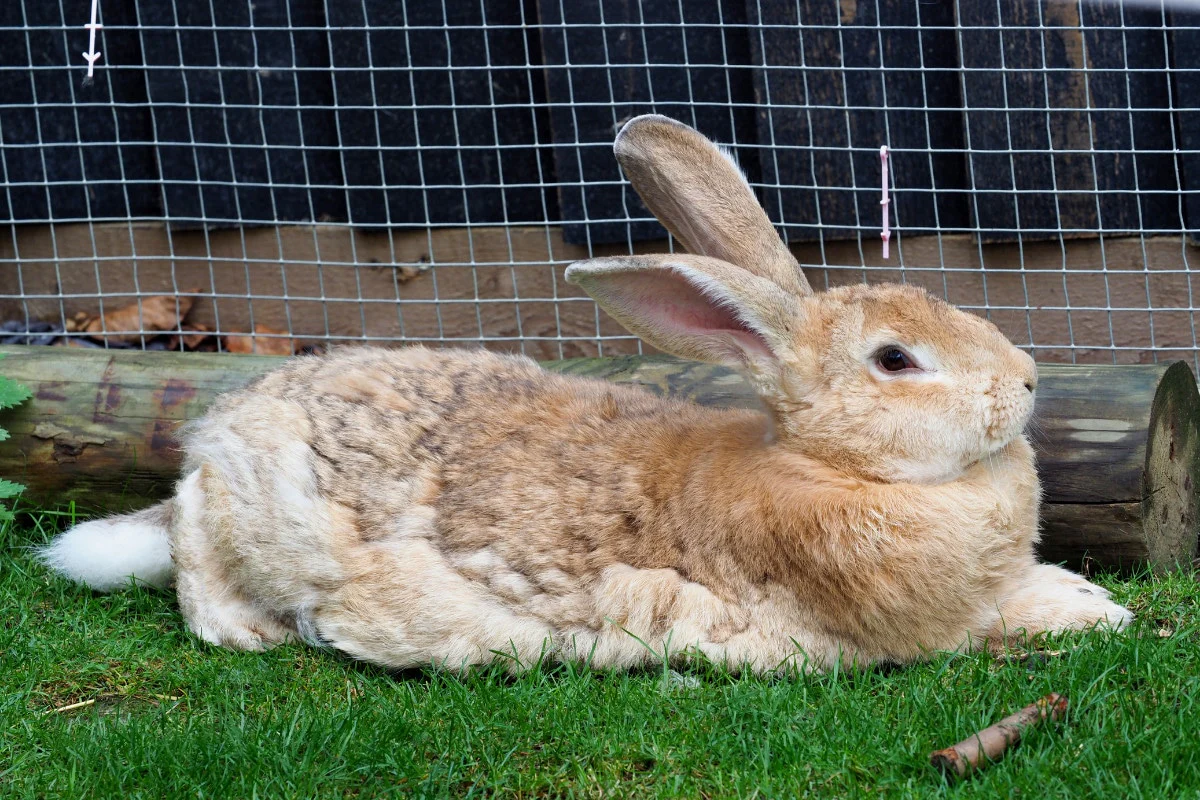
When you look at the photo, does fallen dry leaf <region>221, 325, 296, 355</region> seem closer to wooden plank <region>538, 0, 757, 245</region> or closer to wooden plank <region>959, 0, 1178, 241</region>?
wooden plank <region>538, 0, 757, 245</region>

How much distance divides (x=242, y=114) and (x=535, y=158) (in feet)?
4.10

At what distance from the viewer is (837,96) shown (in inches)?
193

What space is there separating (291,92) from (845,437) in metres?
3.27

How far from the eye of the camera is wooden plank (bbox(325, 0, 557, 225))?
5141 millimetres

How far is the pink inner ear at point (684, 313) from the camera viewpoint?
299cm

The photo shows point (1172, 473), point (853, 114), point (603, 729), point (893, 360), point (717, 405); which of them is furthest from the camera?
point (853, 114)

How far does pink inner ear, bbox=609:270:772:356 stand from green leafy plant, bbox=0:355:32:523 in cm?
214

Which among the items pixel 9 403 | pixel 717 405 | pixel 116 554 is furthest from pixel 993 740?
pixel 9 403

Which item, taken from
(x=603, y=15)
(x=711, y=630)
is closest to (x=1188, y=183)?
(x=603, y=15)

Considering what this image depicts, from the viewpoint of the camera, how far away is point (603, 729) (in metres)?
2.66

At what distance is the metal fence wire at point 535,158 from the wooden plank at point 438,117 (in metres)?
0.01

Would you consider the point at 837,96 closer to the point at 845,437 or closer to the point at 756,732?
the point at 845,437

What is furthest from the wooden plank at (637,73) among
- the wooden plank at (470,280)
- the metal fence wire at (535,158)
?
the wooden plank at (470,280)

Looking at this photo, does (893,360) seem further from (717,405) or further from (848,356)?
(717,405)
